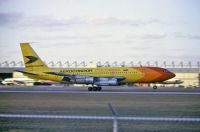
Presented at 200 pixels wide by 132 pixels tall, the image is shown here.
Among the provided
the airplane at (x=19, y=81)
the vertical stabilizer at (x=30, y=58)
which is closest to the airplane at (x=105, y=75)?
the vertical stabilizer at (x=30, y=58)

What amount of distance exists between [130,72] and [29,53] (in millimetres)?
16296

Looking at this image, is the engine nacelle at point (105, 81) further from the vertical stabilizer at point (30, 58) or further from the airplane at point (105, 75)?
the vertical stabilizer at point (30, 58)

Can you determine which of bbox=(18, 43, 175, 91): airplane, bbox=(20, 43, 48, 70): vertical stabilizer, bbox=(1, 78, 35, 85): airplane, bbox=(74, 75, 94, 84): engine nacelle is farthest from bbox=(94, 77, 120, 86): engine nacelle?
bbox=(1, 78, 35, 85): airplane

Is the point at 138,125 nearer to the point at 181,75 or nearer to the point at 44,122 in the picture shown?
the point at 44,122

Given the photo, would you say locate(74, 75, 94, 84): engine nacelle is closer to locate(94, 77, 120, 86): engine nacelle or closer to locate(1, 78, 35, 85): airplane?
locate(94, 77, 120, 86): engine nacelle

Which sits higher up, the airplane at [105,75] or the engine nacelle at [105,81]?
the airplane at [105,75]

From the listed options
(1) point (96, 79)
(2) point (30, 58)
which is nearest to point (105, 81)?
(1) point (96, 79)

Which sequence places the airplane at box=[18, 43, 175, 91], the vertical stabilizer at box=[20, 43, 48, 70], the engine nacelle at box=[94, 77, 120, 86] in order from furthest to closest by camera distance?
the vertical stabilizer at box=[20, 43, 48, 70] < the airplane at box=[18, 43, 175, 91] < the engine nacelle at box=[94, 77, 120, 86]

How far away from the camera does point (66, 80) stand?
181 feet

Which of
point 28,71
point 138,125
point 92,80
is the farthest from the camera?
point 28,71

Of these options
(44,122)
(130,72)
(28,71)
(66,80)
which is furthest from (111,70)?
(44,122)

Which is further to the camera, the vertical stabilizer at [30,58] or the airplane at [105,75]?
the vertical stabilizer at [30,58]

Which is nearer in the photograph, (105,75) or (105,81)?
(105,81)

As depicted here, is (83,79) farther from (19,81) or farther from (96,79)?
(19,81)
